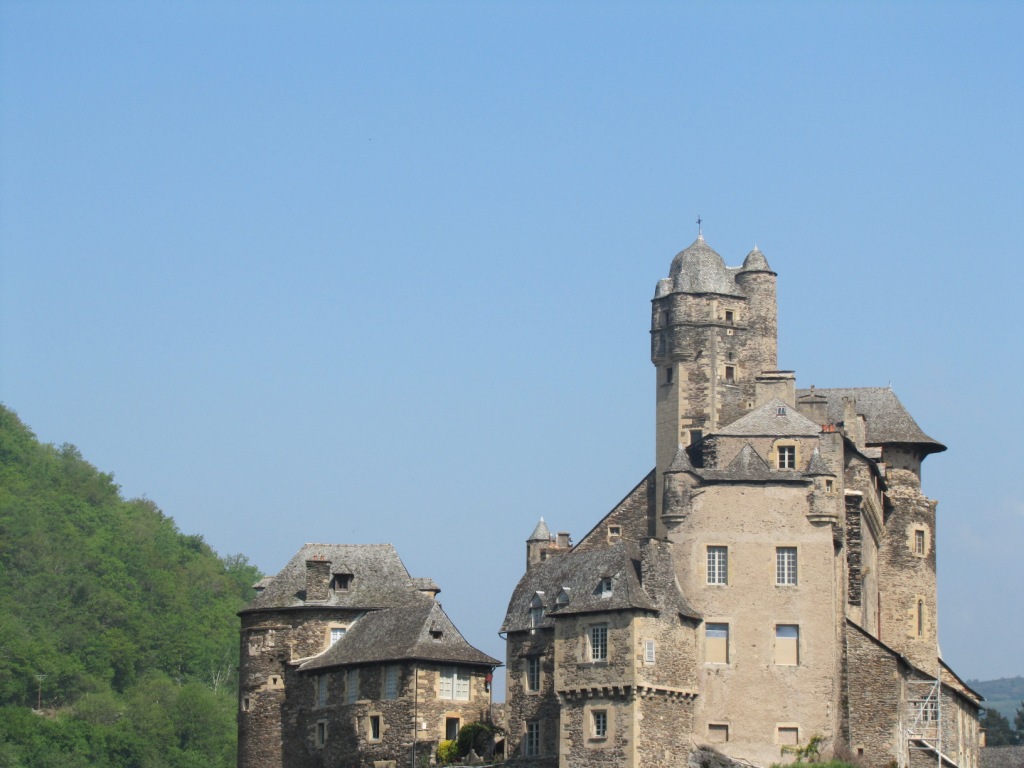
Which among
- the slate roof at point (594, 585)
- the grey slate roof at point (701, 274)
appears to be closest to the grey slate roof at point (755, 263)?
the grey slate roof at point (701, 274)

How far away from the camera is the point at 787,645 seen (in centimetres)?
6444

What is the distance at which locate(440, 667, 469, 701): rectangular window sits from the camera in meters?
67.2

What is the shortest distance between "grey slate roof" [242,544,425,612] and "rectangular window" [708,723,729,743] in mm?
14673

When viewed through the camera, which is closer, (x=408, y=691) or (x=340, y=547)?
(x=408, y=691)

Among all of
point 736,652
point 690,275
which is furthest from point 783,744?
point 690,275

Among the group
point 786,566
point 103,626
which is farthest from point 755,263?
point 103,626

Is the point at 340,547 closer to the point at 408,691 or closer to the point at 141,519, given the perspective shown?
the point at 408,691

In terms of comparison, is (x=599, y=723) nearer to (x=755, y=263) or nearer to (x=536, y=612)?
(x=536, y=612)

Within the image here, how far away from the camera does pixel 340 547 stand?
248 feet

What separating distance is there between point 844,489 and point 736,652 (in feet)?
27.7

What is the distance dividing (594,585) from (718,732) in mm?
6604

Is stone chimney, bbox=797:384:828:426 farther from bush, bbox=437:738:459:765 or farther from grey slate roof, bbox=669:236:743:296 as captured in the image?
bush, bbox=437:738:459:765

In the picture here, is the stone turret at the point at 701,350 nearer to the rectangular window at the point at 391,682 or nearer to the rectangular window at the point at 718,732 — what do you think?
A: the rectangular window at the point at 718,732

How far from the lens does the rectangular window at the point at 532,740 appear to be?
64.1 m
